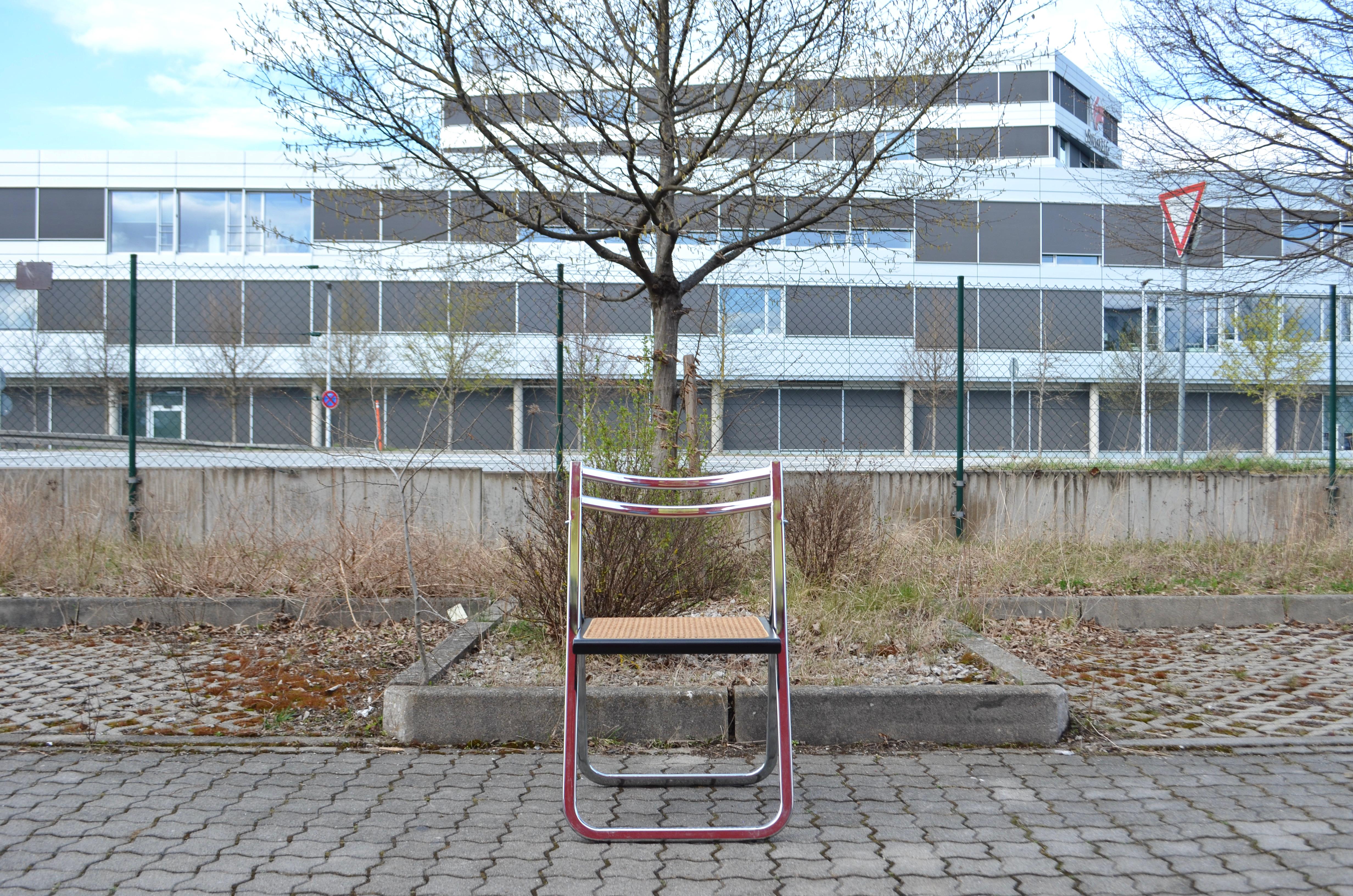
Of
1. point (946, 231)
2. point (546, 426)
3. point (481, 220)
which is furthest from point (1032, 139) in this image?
point (481, 220)

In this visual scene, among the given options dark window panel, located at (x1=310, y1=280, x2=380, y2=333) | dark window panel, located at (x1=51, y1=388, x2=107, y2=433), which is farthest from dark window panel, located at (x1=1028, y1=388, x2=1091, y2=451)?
dark window panel, located at (x1=310, y1=280, x2=380, y2=333)

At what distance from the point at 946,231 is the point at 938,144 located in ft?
68.5

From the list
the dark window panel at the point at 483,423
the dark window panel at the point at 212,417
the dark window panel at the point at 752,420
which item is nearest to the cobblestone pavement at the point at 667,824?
the dark window panel at the point at 483,423

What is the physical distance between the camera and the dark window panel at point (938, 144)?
20.7 ft

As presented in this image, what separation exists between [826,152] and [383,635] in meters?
4.27

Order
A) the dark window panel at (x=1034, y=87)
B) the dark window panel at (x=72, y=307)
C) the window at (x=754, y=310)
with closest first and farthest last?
1. the window at (x=754, y=310)
2. the dark window panel at (x=72, y=307)
3. the dark window panel at (x=1034, y=87)

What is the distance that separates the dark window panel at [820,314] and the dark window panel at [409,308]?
39.5ft

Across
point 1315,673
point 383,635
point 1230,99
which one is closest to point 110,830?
point 383,635

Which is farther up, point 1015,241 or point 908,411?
point 1015,241

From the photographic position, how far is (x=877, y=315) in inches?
600

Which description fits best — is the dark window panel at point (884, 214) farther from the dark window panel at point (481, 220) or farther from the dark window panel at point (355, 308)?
the dark window panel at point (355, 308)

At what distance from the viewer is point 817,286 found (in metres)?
8.84

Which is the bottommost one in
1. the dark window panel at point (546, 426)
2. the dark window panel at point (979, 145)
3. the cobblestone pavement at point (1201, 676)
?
the cobblestone pavement at point (1201, 676)

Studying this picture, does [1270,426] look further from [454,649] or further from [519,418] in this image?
[519,418]
